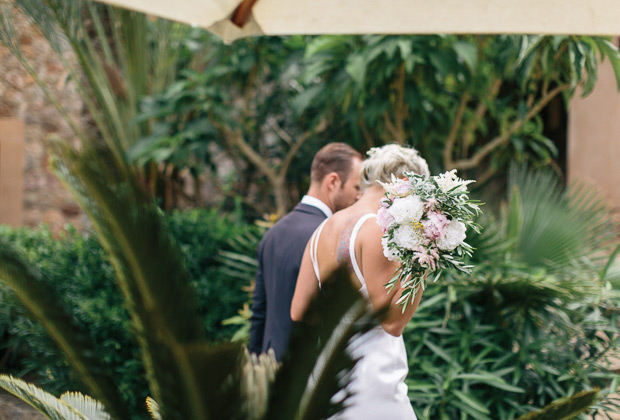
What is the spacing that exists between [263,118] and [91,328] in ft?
9.95

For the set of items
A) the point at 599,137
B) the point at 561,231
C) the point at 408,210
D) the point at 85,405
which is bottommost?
the point at 85,405

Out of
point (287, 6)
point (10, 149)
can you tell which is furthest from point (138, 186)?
point (10, 149)

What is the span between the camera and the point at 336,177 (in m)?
2.86

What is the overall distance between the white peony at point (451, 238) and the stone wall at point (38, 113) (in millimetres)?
5161

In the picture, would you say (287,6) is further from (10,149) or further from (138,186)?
(10,149)

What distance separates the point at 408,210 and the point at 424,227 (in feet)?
0.25

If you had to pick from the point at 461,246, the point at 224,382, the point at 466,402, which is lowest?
the point at 466,402

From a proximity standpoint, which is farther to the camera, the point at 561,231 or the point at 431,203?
the point at 561,231

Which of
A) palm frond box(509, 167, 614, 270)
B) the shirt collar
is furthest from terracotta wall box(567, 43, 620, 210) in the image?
the shirt collar

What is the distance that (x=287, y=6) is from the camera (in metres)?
2.66

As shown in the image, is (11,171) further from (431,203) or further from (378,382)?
(431,203)

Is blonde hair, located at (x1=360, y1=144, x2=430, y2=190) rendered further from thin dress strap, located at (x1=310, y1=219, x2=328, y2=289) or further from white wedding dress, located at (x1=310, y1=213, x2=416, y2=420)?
white wedding dress, located at (x1=310, y1=213, x2=416, y2=420)

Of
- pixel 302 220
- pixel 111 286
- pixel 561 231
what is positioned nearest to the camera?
pixel 302 220

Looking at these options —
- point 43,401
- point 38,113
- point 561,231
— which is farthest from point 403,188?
point 38,113
